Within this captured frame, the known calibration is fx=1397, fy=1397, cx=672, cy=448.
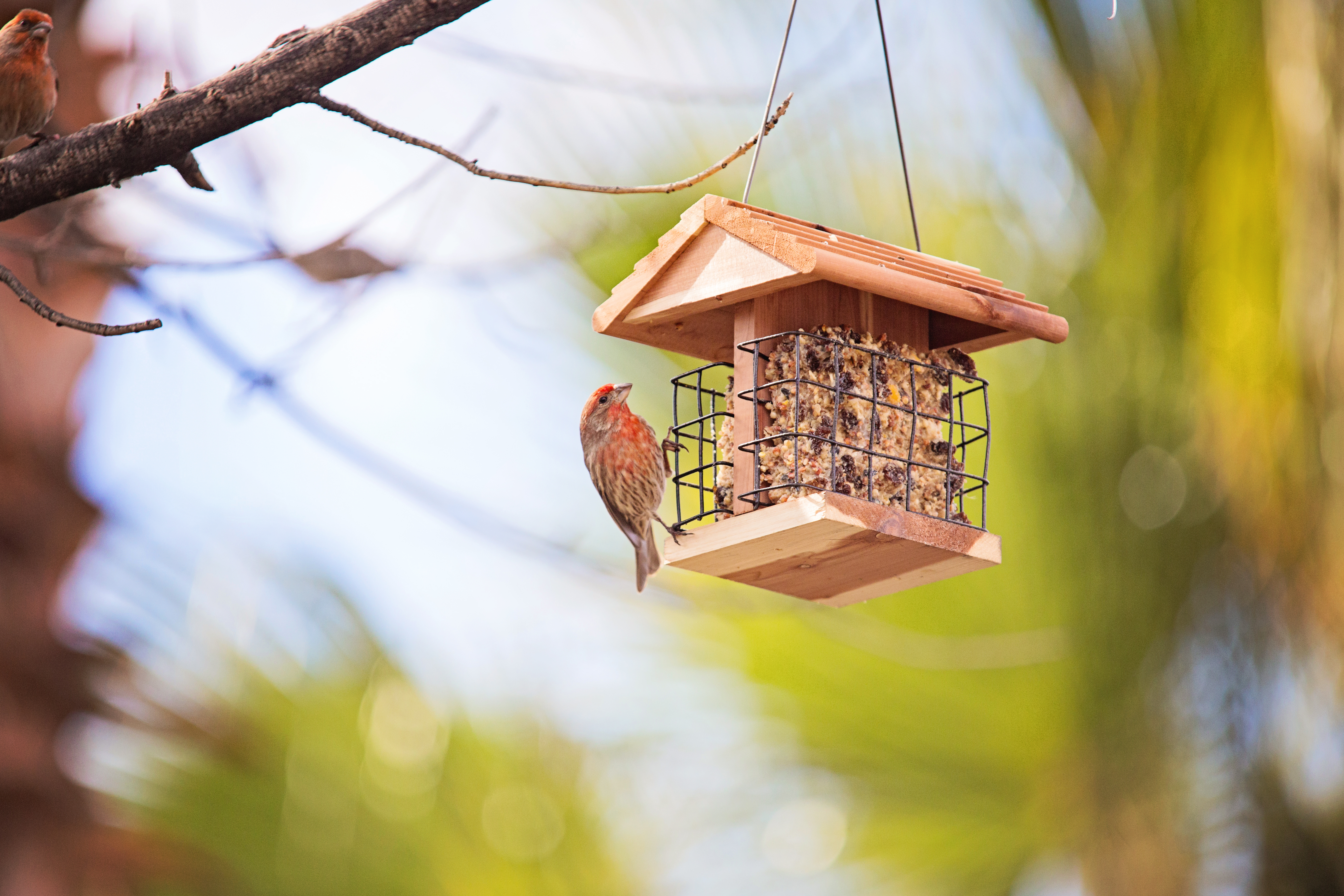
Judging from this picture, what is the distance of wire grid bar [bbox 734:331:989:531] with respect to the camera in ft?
10.6

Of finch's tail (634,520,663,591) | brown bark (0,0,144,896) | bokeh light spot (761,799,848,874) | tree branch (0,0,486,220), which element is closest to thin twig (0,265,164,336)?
tree branch (0,0,486,220)

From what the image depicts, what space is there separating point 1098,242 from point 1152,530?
0.98m

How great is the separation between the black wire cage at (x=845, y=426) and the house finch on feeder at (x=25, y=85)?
1.73 meters

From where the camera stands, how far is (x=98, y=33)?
6.70 m

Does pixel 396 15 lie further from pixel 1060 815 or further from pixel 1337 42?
pixel 1060 815

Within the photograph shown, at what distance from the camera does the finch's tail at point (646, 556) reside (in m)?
3.83

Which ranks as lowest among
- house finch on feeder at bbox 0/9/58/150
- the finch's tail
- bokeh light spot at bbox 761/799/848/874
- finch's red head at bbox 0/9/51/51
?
bokeh light spot at bbox 761/799/848/874

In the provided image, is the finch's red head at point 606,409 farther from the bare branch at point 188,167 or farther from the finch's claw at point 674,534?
the bare branch at point 188,167

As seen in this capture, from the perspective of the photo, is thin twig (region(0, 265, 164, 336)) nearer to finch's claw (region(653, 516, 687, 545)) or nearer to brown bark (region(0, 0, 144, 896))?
finch's claw (region(653, 516, 687, 545))

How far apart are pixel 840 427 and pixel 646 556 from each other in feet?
2.62

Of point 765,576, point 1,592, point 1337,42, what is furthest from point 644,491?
point 1,592

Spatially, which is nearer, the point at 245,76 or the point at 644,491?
the point at 245,76

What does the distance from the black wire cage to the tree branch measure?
3.86 ft

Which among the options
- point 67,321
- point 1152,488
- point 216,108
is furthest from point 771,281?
point 1152,488
